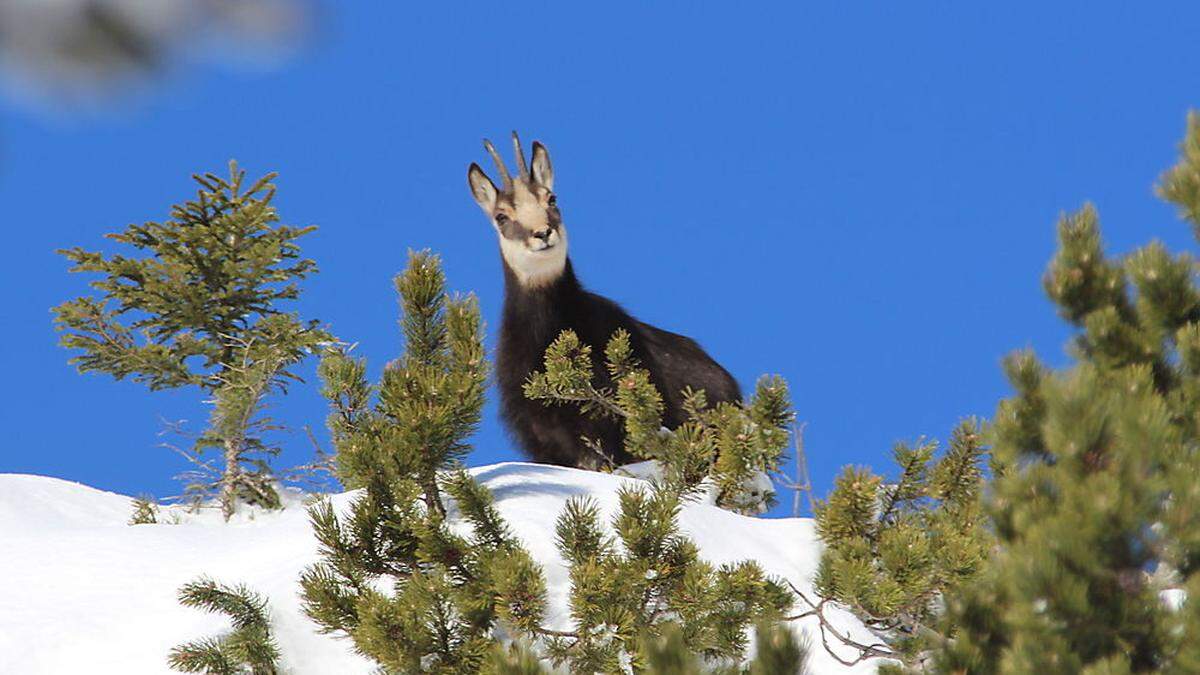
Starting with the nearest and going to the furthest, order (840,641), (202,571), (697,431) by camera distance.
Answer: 1. (840,641)
2. (202,571)
3. (697,431)

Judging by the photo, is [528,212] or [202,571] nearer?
[202,571]

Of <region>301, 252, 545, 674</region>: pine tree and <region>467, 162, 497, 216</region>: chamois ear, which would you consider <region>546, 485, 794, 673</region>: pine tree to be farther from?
<region>467, 162, 497, 216</region>: chamois ear

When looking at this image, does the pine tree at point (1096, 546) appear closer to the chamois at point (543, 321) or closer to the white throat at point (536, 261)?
the chamois at point (543, 321)

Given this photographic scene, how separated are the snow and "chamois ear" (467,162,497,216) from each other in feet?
11.2

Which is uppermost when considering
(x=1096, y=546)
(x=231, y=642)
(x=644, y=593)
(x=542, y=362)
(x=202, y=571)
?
(x=542, y=362)

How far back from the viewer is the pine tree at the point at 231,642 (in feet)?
22.6

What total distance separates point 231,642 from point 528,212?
5.30 m

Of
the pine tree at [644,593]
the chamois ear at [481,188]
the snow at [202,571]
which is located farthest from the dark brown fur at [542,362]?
the pine tree at [644,593]

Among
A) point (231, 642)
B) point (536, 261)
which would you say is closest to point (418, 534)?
point (231, 642)

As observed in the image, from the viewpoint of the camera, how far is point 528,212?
11461mm

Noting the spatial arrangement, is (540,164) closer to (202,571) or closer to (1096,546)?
(202,571)

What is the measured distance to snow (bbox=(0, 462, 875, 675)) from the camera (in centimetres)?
719

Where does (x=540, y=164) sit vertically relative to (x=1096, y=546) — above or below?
above

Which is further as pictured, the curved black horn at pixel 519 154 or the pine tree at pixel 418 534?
the curved black horn at pixel 519 154
